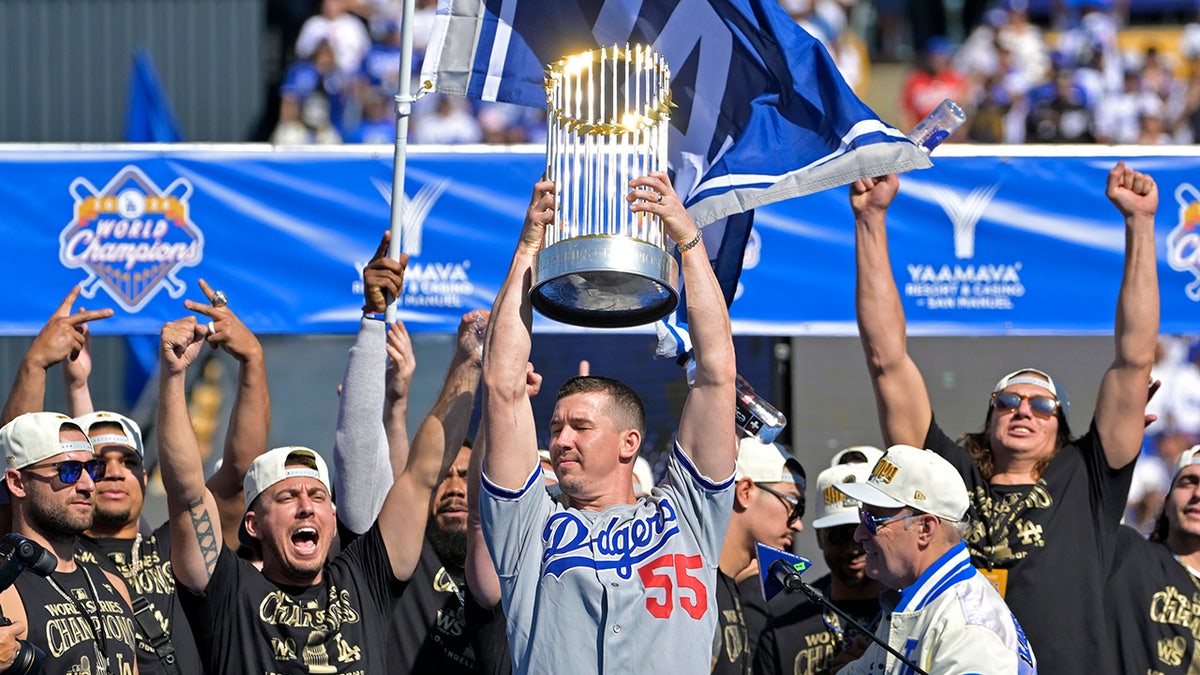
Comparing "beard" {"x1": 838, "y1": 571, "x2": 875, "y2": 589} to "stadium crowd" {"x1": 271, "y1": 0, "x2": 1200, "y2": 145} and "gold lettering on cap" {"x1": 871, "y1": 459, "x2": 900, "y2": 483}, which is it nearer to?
"gold lettering on cap" {"x1": 871, "y1": 459, "x2": 900, "y2": 483}

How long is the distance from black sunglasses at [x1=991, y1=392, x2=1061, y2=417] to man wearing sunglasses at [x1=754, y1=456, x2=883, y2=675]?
1.95 ft

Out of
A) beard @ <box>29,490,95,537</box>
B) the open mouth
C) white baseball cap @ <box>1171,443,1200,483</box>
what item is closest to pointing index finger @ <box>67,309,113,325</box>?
beard @ <box>29,490,95,537</box>

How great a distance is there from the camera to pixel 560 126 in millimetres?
5477

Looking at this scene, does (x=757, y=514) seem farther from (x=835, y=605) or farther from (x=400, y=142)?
(x=400, y=142)

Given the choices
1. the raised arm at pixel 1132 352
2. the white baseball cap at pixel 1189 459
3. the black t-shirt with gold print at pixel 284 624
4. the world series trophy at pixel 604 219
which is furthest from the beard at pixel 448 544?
the white baseball cap at pixel 1189 459

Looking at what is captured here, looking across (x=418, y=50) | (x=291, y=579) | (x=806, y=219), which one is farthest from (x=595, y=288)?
(x=418, y=50)

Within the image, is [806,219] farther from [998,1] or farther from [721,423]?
[998,1]

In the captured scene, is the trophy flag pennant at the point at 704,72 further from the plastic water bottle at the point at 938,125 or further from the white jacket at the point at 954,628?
the white jacket at the point at 954,628

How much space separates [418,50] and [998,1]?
6731 millimetres

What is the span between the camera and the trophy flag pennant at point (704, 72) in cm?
643

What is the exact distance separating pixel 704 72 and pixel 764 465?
5.31ft

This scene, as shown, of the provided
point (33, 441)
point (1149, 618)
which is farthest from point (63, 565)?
point (1149, 618)

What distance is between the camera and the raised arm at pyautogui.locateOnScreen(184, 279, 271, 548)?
6.38m

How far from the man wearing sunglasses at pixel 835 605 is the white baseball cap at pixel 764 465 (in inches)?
6.8
